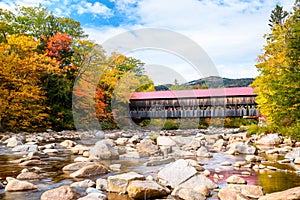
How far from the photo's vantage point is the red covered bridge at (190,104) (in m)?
23.6

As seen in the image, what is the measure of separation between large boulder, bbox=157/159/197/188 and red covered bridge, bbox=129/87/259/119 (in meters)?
19.5

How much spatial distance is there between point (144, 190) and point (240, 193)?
121 cm

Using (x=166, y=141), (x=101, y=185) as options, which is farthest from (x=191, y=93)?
(x=101, y=185)

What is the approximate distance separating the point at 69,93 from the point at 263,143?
13.7 metres

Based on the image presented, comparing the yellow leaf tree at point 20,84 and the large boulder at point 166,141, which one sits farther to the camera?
the yellow leaf tree at point 20,84

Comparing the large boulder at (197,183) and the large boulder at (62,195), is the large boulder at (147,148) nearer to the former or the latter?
the large boulder at (197,183)

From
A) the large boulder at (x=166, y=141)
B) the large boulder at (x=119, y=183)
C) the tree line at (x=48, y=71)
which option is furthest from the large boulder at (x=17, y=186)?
the tree line at (x=48, y=71)

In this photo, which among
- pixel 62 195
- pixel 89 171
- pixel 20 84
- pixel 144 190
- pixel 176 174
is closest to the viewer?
pixel 62 195

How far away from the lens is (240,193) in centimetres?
380

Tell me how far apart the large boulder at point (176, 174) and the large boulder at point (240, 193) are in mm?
731

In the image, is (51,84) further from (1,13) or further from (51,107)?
(1,13)

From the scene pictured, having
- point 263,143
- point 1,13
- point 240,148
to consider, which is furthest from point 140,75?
point 240,148

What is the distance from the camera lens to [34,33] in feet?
75.4

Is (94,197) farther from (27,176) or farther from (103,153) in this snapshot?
(103,153)
